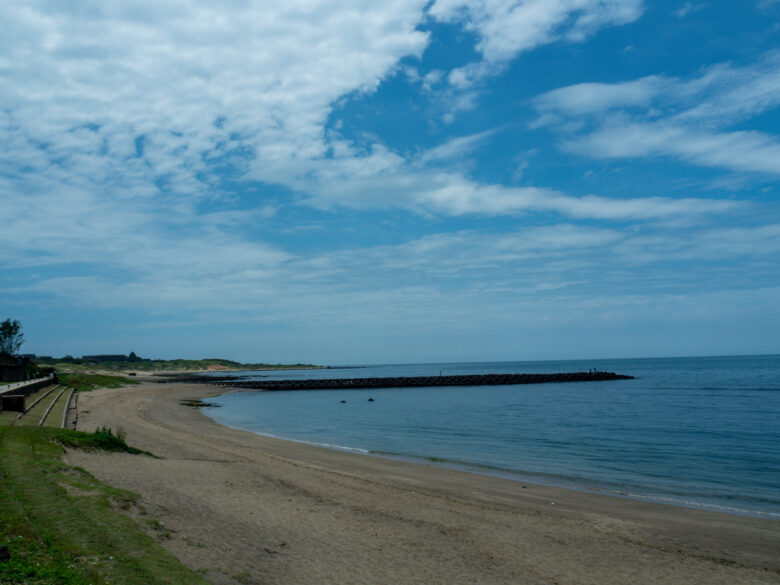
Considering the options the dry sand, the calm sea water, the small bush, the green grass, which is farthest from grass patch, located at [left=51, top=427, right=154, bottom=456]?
the calm sea water

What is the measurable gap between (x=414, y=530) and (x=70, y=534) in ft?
24.7

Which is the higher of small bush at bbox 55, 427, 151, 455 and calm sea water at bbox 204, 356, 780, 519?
small bush at bbox 55, 427, 151, 455

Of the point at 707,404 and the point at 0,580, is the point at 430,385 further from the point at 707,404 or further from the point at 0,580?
the point at 0,580

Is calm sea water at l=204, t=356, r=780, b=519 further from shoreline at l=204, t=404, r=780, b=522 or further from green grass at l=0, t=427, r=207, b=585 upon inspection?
green grass at l=0, t=427, r=207, b=585

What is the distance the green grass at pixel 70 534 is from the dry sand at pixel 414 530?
2.81 ft

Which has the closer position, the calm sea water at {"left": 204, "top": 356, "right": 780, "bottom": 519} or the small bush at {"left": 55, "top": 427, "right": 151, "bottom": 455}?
the small bush at {"left": 55, "top": 427, "right": 151, "bottom": 455}

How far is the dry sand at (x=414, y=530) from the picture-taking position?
10062 mm

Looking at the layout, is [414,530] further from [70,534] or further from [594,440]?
[594,440]

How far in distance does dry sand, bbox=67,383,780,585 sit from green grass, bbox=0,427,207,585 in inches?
33.7

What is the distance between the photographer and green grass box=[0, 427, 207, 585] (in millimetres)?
6859

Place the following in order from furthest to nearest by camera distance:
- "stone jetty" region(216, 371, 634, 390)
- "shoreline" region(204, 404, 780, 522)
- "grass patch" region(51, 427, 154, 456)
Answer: "stone jetty" region(216, 371, 634, 390) < "grass patch" region(51, 427, 154, 456) < "shoreline" region(204, 404, 780, 522)

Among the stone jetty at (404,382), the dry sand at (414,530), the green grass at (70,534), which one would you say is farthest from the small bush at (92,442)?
the stone jetty at (404,382)

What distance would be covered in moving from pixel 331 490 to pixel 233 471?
4.16 meters

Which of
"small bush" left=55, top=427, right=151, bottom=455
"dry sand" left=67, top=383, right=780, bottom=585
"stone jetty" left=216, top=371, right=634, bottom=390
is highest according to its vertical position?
"small bush" left=55, top=427, right=151, bottom=455
